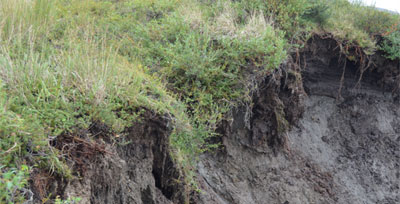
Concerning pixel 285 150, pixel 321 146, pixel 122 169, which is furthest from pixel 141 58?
pixel 321 146

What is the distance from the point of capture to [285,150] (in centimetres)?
652

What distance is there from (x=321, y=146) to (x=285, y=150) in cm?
126

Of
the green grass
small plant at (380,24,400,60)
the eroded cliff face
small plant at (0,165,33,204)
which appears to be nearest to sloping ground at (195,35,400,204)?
the eroded cliff face

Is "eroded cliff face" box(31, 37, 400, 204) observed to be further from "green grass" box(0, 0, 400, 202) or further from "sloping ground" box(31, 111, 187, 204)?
"green grass" box(0, 0, 400, 202)

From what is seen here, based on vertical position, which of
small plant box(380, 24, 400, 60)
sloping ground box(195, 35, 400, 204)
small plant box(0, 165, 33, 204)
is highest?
small plant box(380, 24, 400, 60)

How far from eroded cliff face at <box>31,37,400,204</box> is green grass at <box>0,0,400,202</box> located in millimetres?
202

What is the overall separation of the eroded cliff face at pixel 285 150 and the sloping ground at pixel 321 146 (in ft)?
0.07

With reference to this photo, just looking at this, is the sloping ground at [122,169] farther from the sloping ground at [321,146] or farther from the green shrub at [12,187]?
the sloping ground at [321,146]

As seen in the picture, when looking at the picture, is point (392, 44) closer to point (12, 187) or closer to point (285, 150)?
point (285, 150)

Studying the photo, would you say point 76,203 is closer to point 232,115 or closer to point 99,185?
point 99,185

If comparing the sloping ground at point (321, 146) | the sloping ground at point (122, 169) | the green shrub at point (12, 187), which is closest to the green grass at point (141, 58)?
the green shrub at point (12, 187)

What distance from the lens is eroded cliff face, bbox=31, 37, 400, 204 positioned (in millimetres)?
3200

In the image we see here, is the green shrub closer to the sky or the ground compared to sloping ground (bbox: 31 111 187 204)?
closer to the sky

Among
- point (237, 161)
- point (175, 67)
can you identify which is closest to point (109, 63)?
point (175, 67)
